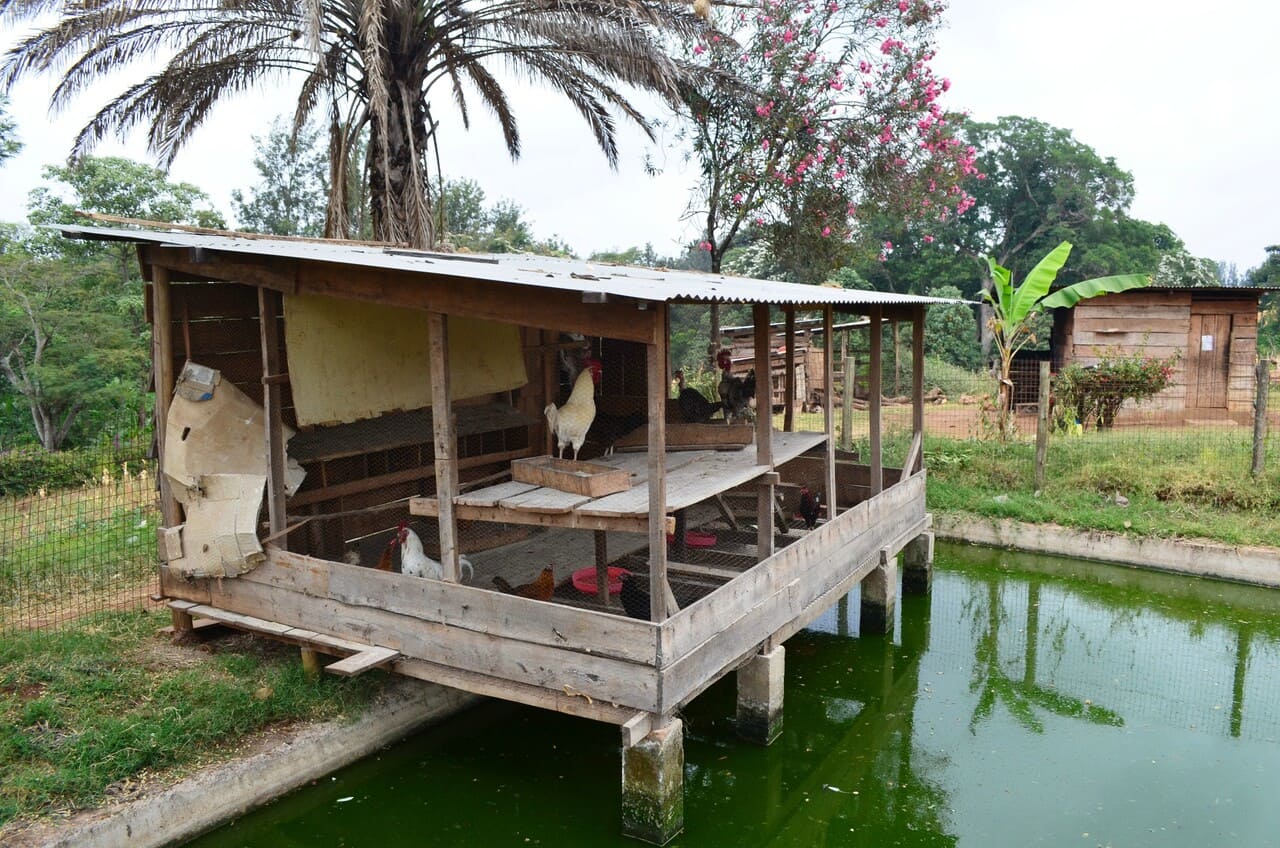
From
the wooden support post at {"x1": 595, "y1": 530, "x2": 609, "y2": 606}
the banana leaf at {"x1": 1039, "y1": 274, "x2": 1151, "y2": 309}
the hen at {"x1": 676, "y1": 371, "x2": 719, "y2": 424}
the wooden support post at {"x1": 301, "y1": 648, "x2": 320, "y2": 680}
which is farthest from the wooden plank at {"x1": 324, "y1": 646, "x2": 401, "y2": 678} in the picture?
the banana leaf at {"x1": 1039, "y1": 274, "x2": 1151, "y2": 309}

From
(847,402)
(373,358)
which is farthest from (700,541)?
(847,402)

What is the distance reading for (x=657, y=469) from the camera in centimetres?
441

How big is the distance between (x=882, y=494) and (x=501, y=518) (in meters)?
3.80

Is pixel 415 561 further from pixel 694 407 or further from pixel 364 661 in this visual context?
pixel 694 407

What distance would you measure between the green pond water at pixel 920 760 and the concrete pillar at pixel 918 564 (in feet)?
2.78

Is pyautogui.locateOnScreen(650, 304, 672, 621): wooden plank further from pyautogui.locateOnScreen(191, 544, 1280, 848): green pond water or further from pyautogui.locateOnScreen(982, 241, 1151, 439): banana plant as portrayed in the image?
pyautogui.locateOnScreen(982, 241, 1151, 439): banana plant

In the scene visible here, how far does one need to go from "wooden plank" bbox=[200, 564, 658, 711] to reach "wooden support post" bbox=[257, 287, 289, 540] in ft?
1.33

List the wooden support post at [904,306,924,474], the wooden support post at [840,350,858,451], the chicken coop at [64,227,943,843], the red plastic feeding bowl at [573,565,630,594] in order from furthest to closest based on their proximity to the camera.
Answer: the wooden support post at [840,350,858,451] < the wooden support post at [904,306,924,474] < the red plastic feeding bowl at [573,565,630,594] < the chicken coop at [64,227,943,843]

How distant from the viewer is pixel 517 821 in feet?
16.5

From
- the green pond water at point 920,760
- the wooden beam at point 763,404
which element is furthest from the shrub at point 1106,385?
the wooden beam at point 763,404

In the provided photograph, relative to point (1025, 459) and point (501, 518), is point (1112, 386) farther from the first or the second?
point (501, 518)

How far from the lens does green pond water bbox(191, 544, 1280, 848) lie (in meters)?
4.97

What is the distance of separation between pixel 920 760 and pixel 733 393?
11.2 ft

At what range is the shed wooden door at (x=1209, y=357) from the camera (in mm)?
15211
